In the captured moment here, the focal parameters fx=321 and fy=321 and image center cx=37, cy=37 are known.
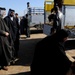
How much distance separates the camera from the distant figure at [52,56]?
16.7ft

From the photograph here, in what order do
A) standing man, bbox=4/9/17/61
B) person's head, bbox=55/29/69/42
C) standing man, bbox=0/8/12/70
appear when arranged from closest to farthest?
person's head, bbox=55/29/69/42 → standing man, bbox=0/8/12/70 → standing man, bbox=4/9/17/61

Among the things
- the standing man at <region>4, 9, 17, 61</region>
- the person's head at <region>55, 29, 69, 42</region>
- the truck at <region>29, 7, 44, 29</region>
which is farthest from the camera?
the truck at <region>29, 7, 44, 29</region>

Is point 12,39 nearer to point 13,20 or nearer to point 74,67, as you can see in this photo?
point 13,20

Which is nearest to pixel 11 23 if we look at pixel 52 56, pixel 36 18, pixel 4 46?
pixel 4 46

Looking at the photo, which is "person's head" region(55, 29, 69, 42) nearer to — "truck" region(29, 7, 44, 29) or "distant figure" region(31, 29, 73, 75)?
"distant figure" region(31, 29, 73, 75)

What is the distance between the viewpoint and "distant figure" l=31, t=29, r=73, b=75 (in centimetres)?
508

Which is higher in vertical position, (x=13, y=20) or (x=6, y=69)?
(x=13, y=20)

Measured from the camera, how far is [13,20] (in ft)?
33.9

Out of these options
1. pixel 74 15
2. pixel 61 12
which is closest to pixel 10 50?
pixel 61 12

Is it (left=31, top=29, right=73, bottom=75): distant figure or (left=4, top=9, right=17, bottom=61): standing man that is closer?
(left=31, top=29, right=73, bottom=75): distant figure

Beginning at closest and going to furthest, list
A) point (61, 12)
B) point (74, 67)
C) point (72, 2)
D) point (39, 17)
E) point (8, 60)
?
1. point (74, 67)
2. point (8, 60)
3. point (61, 12)
4. point (72, 2)
5. point (39, 17)

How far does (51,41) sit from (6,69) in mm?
4910

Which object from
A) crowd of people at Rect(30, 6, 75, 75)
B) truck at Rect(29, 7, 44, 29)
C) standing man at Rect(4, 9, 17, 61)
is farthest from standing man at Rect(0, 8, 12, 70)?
truck at Rect(29, 7, 44, 29)

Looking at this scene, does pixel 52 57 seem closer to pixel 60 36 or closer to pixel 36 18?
pixel 60 36
